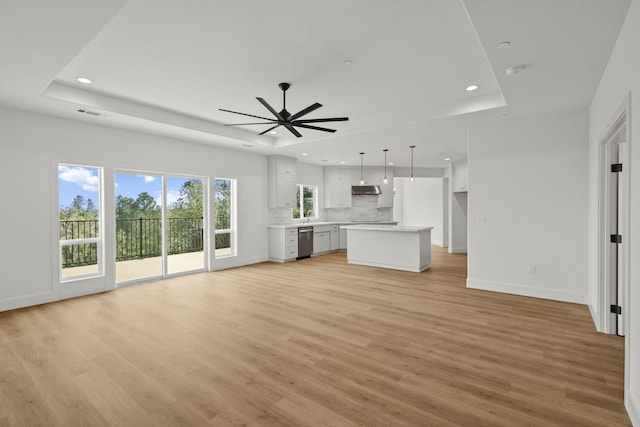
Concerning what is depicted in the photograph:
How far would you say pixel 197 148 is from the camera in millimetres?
6527

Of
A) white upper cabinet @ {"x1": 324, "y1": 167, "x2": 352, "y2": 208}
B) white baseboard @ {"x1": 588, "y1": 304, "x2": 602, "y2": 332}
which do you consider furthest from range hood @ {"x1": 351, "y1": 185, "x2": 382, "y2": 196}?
white baseboard @ {"x1": 588, "y1": 304, "x2": 602, "y2": 332}

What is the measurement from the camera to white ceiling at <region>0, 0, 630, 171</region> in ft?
7.77

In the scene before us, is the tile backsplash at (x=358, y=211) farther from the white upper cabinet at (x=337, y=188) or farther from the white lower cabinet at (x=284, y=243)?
the white lower cabinet at (x=284, y=243)

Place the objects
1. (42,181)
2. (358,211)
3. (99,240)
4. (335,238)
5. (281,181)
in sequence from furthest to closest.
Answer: (358,211) → (335,238) → (281,181) → (99,240) → (42,181)

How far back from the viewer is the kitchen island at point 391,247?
21.8 ft

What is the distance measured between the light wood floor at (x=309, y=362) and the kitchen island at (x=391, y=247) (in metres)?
1.87

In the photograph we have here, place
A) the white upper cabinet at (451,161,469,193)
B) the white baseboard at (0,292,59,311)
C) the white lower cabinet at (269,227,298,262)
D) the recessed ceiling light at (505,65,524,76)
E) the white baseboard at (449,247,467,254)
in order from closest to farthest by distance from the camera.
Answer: the recessed ceiling light at (505,65,524,76)
the white baseboard at (0,292,59,311)
the white lower cabinet at (269,227,298,262)
the white upper cabinet at (451,161,469,193)
the white baseboard at (449,247,467,254)

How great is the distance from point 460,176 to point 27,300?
970 cm

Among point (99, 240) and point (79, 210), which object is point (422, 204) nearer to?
point (99, 240)

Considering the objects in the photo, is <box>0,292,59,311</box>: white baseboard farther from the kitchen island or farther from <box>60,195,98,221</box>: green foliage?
the kitchen island

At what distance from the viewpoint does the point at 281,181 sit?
26.9 feet

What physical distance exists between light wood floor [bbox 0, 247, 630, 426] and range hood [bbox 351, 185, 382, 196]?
5689 mm

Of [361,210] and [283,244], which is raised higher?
[361,210]

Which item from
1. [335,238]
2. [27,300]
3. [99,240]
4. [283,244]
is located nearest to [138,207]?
[99,240]
